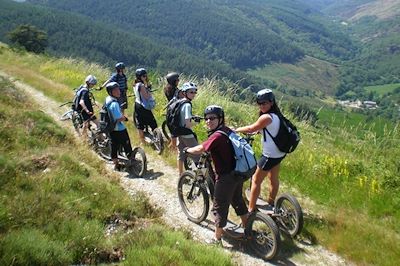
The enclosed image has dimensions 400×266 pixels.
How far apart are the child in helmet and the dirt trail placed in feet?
3.48

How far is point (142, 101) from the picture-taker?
1132cm

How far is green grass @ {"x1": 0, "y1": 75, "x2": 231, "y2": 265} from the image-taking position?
193 inches

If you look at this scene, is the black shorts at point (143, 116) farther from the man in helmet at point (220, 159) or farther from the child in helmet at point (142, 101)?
the man in helmet at point (220, 159)

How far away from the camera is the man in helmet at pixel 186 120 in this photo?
8297 mm

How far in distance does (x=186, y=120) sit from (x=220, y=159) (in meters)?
2.47

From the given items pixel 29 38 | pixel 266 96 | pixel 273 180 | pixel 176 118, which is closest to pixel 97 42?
pixel 29 38

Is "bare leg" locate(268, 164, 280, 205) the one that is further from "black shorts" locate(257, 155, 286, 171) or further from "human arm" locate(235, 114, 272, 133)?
"human arm" locate(235, 114, 272, 133)

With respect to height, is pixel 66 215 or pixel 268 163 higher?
pixel 268 163

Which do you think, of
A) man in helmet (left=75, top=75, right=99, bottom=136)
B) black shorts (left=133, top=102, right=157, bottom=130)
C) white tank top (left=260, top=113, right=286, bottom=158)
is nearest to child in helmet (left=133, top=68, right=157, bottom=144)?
black shorts (left=133, top=102, right=157, bottom=130)

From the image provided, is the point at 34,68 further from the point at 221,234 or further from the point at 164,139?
the point at 221,234

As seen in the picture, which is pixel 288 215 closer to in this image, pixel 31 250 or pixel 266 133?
pixel 266 133

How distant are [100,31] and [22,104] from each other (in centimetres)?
17780

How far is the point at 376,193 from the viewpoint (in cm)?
847

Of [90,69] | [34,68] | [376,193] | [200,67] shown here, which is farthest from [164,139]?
[200,67]
